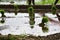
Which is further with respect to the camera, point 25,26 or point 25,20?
point 25,20

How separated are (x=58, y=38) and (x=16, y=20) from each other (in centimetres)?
60

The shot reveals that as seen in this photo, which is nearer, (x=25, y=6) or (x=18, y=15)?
(x=25, y=6)

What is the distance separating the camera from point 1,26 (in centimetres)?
143

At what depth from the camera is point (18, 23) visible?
5.00 feet

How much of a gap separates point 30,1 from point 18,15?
→ 0.24 m

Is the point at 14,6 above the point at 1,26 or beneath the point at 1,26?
above

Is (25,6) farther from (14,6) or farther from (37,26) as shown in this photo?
(37,26)

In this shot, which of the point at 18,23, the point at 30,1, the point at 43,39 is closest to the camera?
the point at 43,39

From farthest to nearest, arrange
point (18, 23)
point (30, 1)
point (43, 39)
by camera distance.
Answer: point (18, 23)
point (30, 1)
point (43, 39)

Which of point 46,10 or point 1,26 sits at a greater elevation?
point 46,10

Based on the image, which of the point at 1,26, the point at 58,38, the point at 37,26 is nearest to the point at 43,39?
the point at 58,38

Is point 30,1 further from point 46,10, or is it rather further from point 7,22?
point 7,22

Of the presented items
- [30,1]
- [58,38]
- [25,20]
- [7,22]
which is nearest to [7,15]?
[7,22]

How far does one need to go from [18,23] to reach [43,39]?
0.58m
